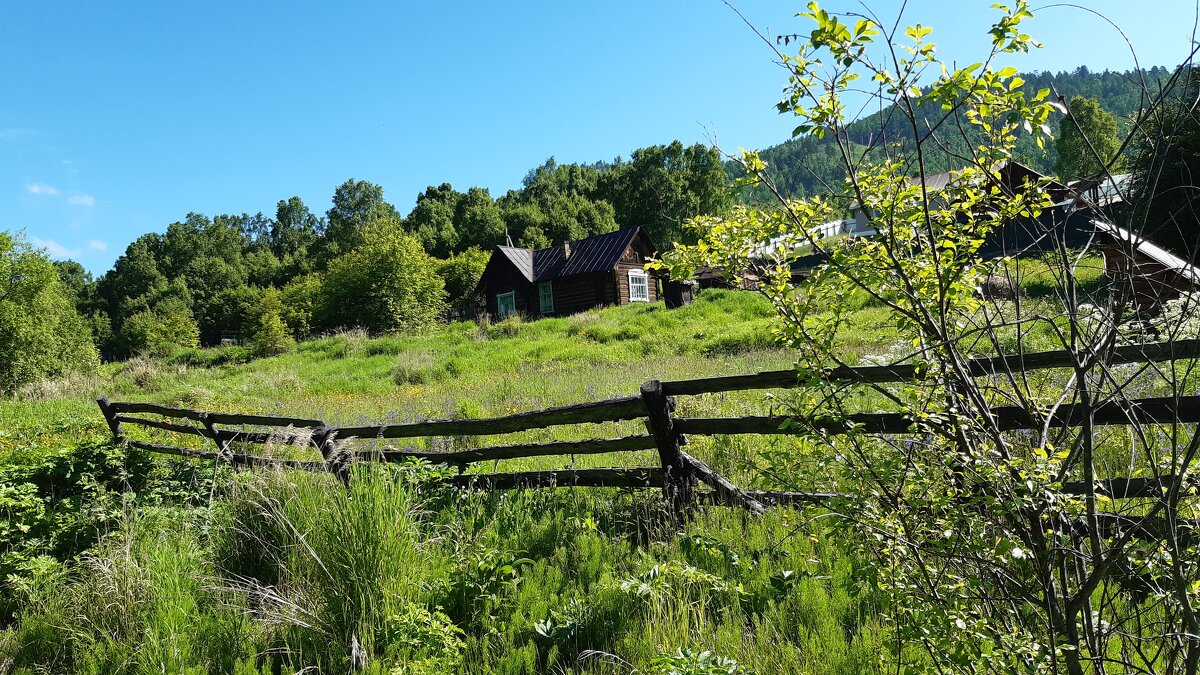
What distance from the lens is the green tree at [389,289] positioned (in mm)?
32500

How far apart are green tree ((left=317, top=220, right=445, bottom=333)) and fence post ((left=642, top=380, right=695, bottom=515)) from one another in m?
27.3

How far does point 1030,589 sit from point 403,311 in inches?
1274

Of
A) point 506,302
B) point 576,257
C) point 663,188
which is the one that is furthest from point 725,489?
point 663,188

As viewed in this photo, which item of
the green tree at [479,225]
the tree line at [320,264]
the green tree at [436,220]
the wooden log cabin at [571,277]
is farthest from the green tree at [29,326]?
the green tree at [479,225]

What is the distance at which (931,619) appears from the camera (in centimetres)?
195

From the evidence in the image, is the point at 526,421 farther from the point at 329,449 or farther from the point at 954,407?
the point at 954,407

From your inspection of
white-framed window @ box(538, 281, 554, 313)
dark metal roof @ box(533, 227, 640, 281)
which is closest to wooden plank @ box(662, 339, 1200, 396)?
dark metal roof @ box(533, 227, 640, 281)

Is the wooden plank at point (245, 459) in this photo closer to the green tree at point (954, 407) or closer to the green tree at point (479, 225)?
the green tree at point (954, 407)

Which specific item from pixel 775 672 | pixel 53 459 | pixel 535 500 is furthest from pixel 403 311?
pixel 775 672

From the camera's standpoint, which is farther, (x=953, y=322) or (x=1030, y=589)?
(x=953, y=322)

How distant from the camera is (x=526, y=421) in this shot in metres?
5.60

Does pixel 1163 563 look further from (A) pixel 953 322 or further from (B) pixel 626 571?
(B) pixel 626 571

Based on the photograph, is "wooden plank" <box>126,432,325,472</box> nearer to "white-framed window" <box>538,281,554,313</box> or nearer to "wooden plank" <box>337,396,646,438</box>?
"wooden plank" <box>337,396,646,438</box>

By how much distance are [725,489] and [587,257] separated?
3291cm
